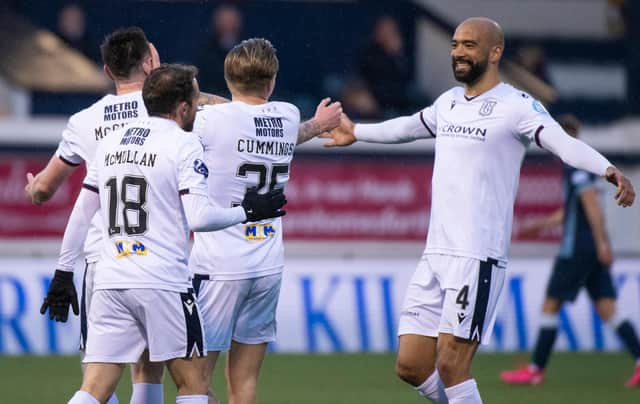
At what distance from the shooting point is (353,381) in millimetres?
11312

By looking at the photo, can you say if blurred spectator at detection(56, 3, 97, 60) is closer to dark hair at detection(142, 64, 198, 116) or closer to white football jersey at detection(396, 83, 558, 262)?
white football jersey at detection(396, 83, 558, 262)

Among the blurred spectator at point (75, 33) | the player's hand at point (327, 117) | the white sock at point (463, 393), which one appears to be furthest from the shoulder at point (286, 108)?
the blurred spectator at point (75, 33)

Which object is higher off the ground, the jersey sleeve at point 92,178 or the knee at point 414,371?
the jersey sleeve at point 92,178

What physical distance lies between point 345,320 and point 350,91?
5.38 meters

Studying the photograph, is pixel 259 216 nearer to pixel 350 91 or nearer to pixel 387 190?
pixel 387 190

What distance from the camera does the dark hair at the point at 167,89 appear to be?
20.9ft

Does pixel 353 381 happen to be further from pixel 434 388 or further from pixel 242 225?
pixel 242 225

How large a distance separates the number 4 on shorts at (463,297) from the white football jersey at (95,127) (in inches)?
74.2

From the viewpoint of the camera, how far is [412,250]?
50.3 feet

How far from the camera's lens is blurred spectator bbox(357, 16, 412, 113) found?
1811cm

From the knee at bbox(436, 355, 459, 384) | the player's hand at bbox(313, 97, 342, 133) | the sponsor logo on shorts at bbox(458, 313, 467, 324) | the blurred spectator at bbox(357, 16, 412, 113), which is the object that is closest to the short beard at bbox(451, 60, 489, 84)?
the player's hand at bbox(313, 97, 342, 133)

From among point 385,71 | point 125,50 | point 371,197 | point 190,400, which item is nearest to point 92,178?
point 125,50

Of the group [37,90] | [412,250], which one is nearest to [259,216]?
[412,250]

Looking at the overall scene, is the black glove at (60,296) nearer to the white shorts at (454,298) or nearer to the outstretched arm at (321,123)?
the outstretched arm at (321,123)
